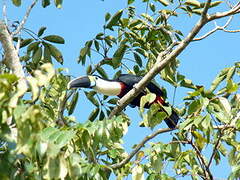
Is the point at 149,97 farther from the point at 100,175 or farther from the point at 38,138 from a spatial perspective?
the point at 38,138

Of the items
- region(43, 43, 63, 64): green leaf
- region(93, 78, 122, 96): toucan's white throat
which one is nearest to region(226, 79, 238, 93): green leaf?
region(43, 43, 63, 64): green leaf

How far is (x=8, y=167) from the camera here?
101 inches

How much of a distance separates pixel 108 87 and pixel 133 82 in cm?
25

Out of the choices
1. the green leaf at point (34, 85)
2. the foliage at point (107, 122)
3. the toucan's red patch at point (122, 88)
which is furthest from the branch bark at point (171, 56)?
the green leaf at point (34, 85)

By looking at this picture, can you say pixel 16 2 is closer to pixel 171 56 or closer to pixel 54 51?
pixel 54 51

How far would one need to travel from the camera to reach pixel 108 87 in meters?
5.89

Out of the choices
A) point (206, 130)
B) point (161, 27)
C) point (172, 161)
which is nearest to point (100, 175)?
point (206, 130)

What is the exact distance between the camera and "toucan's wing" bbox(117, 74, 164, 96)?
564 cm

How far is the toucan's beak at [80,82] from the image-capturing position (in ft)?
15.9

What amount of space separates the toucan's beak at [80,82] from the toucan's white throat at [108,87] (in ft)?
0.36

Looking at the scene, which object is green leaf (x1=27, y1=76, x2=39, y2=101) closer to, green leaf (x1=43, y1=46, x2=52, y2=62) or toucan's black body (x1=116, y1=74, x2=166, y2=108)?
green leaf (x1=43, y1=46, x2=52, y2=62)

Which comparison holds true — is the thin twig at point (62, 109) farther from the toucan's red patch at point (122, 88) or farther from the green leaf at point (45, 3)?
the toucan's red patch at point (122, 88)

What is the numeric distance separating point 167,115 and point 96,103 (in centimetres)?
134

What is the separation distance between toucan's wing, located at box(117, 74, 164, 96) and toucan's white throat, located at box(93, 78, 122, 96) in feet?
0.26
